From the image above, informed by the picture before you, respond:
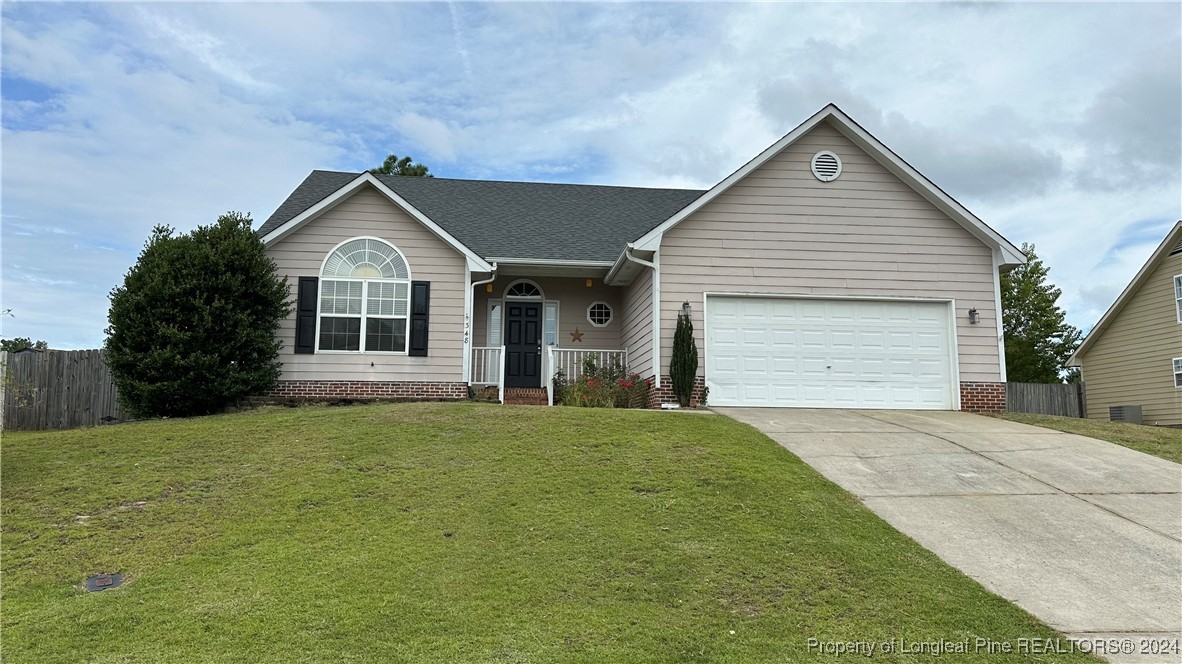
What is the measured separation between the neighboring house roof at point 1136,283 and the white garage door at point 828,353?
27.7 feet

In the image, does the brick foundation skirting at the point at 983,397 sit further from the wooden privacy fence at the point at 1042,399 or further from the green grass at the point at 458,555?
the wooden privacy fence at the point at 1042,399

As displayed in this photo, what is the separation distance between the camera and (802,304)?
604 inches

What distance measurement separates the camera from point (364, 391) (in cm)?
1489

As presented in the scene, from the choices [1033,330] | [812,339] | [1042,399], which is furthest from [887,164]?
[1033,330]

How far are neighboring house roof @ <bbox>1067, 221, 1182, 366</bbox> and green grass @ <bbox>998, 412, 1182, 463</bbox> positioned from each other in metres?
8.15

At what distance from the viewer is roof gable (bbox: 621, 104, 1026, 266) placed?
1527 cm

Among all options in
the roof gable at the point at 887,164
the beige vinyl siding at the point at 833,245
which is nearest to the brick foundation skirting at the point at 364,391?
the beige vinyl siding at the point at 833,245

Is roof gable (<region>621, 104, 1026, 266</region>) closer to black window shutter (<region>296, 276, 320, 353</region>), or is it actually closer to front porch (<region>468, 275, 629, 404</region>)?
front porch (<region>468, 275, 629, 404</region>)

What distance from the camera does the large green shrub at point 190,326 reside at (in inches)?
514

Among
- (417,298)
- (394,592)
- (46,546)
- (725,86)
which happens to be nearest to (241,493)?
(46,546)

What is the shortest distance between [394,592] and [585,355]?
35.8 ft

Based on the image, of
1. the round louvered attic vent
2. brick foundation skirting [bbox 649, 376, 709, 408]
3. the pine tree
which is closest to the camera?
brick foundation skirting [bbox 649, 376, 709, 408]

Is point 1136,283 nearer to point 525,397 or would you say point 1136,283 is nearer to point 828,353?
point 828,353

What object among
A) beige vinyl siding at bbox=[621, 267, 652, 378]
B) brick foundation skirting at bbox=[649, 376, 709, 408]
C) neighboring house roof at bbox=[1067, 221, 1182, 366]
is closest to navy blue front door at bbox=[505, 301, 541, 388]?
beige vinyl siding at bbox=[621, 267, 652, 378]
